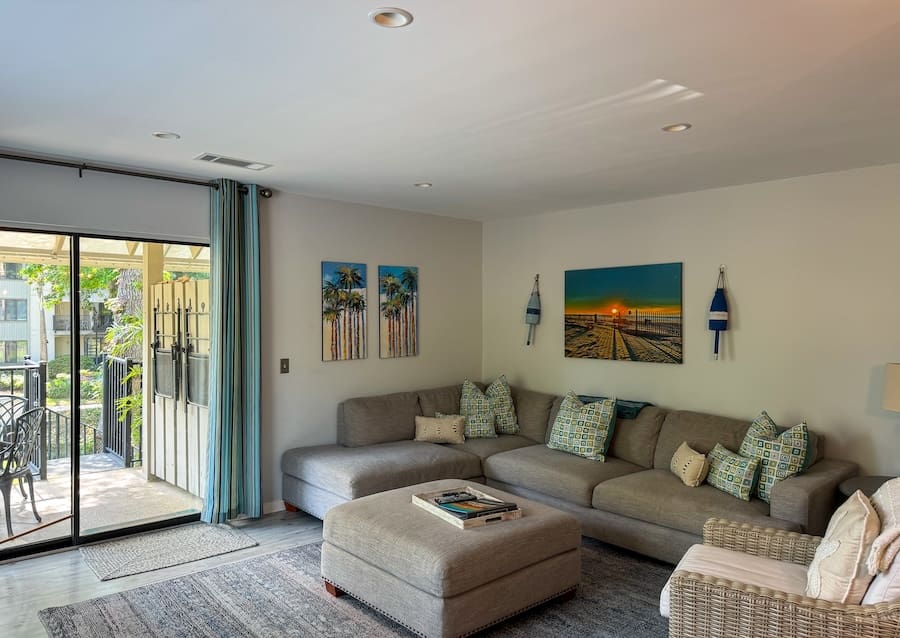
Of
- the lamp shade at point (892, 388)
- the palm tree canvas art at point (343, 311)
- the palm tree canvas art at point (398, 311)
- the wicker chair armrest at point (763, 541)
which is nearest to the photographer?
the wicker chair armrest at point (763, 541)

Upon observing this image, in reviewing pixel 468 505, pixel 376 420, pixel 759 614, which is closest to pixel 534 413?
pixel 376 420

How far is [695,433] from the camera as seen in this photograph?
4.30 m

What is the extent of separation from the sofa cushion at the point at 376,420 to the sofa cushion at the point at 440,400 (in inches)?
→ 4.2

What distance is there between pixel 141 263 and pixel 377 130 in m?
2.17

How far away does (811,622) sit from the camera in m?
2.10

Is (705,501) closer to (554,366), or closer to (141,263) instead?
(554,366)

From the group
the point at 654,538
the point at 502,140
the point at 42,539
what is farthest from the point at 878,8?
the point at 42,539

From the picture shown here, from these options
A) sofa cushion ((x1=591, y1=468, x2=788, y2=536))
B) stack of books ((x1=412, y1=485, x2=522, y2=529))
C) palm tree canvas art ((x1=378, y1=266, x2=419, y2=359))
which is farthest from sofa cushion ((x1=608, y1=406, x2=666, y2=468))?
palm tree canvas art ((x1=378, y1=266, x2=419, y2=359))

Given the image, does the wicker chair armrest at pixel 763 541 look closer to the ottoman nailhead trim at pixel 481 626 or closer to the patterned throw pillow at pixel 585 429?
the ottoman nailhead trim at pixel 481 626

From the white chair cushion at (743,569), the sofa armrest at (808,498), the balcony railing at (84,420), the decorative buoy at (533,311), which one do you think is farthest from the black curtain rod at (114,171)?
the sofa armrest at (808,498)

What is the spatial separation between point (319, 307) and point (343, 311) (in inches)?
8.4

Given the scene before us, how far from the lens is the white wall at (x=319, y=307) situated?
15.5 feet

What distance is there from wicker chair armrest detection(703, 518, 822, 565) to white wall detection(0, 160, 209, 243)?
11.9ft

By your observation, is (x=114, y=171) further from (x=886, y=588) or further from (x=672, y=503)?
(x=886, y=588)
